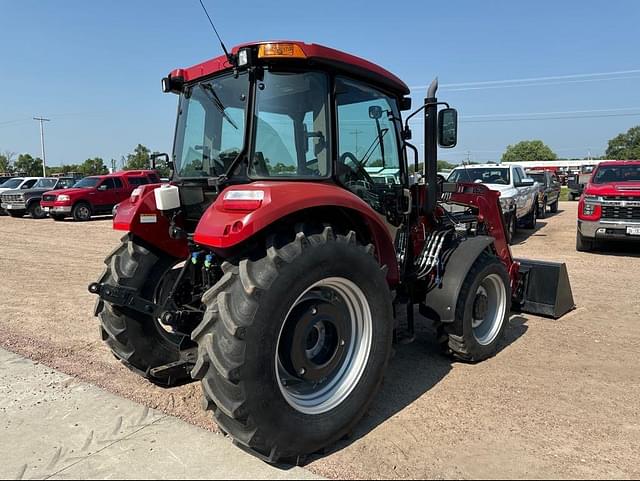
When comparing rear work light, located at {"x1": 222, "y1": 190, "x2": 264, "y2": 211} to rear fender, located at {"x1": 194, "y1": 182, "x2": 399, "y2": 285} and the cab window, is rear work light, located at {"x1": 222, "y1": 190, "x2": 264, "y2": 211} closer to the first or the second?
rear fender, located at {"x1": 194, "y1": 182, "x2": 399, "y2": 285}

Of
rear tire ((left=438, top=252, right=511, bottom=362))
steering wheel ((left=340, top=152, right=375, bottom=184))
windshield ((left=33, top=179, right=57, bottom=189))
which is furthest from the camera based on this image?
windshield ((left=33, top=179, right=57, bottom=189))

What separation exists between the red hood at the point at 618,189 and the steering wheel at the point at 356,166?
314 inches

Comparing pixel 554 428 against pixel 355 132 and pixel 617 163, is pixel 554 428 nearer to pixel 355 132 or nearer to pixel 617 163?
pixel 355 132

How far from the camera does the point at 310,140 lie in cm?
326

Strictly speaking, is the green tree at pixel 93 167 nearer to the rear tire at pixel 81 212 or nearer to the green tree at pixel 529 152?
the rear tire at pixel 81 212

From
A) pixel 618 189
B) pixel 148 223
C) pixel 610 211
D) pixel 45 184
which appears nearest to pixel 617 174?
pixel 618 189

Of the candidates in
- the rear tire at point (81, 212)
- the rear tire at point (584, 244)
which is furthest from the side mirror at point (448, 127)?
the rear tire at point (81, 212)

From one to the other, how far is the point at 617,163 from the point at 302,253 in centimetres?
1089

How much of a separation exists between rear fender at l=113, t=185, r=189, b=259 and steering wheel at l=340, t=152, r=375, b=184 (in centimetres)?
151

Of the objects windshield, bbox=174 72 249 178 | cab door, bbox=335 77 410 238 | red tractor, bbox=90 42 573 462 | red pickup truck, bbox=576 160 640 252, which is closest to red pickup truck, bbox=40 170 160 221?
red pickup truck, bbox=576 160 640 252

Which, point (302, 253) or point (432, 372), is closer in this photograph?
point (302, 253)

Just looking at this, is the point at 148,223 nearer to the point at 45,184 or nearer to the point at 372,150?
the point at 372,150

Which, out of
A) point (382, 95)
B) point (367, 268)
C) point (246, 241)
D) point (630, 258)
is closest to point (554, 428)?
point (367, 268)

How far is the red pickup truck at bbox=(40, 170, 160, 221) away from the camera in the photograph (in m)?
19.1
